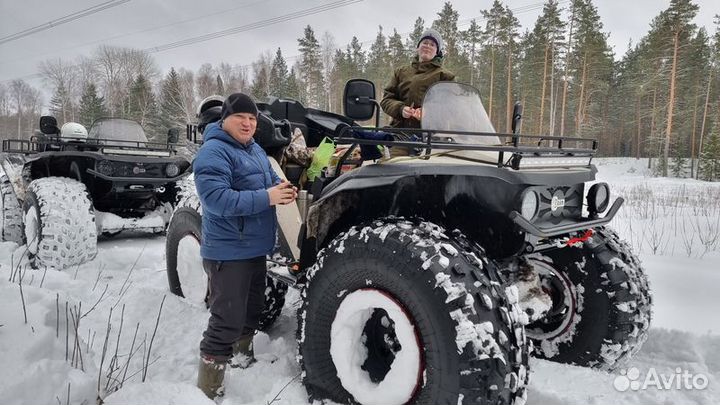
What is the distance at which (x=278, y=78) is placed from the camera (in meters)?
40.3

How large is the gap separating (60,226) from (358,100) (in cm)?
413

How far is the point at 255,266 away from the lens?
283cm

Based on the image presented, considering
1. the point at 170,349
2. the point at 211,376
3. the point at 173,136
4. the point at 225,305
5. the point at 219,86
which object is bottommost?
the point at 170,349

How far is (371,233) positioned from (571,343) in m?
1.69

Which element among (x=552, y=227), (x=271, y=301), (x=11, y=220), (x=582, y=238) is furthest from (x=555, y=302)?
(x=11, y=220)

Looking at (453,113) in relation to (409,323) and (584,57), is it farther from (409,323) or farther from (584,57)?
(584,57)

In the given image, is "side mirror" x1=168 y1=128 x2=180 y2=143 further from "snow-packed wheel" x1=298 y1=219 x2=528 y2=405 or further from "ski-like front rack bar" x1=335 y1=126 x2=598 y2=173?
"snow-packed wheel" x1=298 y1=219 x2=528 y2=405

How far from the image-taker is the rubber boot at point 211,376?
8.36 feet

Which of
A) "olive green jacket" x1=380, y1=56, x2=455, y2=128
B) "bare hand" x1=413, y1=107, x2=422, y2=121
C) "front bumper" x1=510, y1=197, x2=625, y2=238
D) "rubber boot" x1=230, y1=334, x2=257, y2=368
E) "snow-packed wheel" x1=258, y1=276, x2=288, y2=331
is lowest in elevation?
"rubber boot" x1=230, y1=334, x2=257, y2=368

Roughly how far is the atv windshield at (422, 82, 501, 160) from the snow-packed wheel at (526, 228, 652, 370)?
0.91 meters

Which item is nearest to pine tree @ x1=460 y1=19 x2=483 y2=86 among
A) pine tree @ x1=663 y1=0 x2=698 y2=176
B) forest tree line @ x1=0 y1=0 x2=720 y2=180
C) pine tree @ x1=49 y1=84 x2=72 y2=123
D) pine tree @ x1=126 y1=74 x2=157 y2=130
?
forest tree line @ x1=0 y1=0 x2=720 y2=180

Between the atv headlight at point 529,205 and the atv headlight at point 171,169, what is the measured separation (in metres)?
5.44

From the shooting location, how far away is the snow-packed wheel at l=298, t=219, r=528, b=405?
1790 millimetres

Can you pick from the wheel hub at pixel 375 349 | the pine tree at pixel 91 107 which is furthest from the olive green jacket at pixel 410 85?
Result: the pine tree at pixel 91 107
